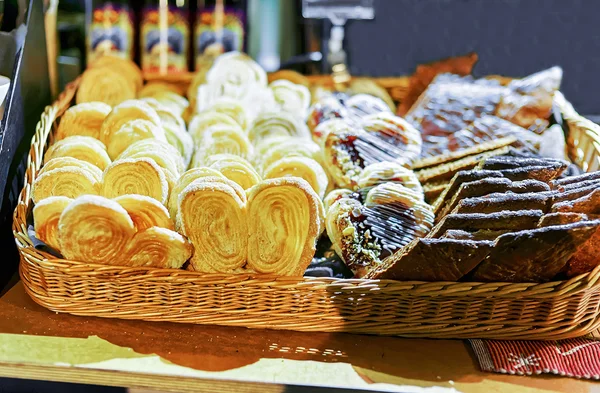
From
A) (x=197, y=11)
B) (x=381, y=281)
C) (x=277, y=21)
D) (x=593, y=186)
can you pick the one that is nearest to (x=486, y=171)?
(x=593, y=186)

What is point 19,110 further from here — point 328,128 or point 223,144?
point 328,128

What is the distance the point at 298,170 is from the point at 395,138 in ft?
1.50

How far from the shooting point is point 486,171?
168cm

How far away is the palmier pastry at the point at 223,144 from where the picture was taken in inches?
79.0

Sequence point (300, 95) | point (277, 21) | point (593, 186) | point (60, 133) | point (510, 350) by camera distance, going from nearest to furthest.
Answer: point (510, 350) → point (593, 186) → point (60, 133) → point (300, 95) → point (277, 21)

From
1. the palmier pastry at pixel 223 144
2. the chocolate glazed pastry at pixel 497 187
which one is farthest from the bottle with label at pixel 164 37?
the chocolate glazed pastry at pixel 497 187

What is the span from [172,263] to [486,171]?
874 millimetres

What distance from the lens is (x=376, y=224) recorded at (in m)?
1.67

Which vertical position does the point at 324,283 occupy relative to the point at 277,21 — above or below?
below

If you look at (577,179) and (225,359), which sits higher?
(577,179)

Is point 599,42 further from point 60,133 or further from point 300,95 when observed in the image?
point 60,133

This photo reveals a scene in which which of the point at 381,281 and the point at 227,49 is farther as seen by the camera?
the point at 227,49

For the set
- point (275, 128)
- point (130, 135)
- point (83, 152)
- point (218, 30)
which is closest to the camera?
point (83, 152)

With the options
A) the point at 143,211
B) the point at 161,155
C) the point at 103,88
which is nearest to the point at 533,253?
the point at 143,211
